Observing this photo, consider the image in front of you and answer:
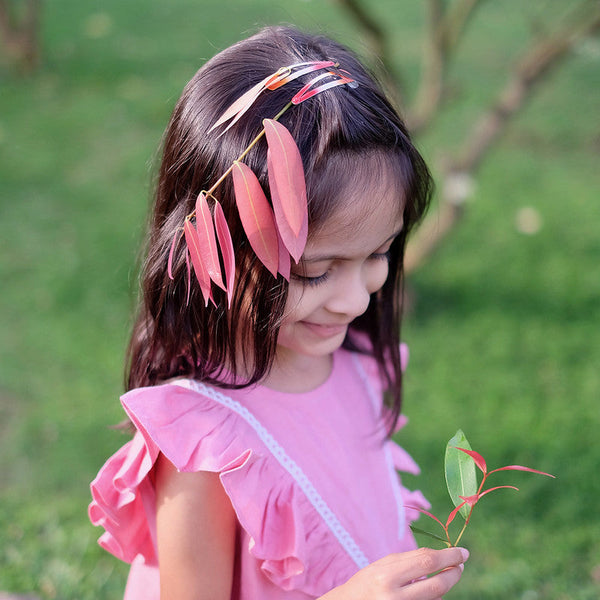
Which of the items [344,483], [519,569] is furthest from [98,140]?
[344,483]

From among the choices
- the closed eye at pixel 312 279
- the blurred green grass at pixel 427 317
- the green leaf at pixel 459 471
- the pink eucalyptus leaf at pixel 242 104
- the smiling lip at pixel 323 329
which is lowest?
the blurred green grass at pixel 427 317

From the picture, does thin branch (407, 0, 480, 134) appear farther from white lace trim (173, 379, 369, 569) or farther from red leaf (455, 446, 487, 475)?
red leaf (455, 446, 487, 475)

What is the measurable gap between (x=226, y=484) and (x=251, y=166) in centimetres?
46

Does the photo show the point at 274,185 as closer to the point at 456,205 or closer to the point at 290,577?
the point at 290,577

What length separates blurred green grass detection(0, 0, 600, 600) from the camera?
2.34 m

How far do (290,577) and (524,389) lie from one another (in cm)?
202

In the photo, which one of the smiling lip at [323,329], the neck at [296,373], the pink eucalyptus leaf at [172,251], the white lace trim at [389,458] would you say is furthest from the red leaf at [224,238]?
the white lace trim at [389,458]

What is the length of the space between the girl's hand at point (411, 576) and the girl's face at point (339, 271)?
343 millimetres

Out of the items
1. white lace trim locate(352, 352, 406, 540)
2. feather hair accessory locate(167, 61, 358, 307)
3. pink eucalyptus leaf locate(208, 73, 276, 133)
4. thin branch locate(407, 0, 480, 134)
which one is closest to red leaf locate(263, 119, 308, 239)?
feather hair accessory locate(167, 61, 358, 307)

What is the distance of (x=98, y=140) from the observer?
516 cm

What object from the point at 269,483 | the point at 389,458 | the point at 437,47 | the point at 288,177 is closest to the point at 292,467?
the point at 269,483

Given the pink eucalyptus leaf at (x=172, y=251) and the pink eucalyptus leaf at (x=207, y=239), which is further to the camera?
the pink eucalyptus leaf at (x=172, y=251)

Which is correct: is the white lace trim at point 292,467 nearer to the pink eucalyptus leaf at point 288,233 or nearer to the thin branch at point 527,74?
the pink eucalyptus leaf at point 288,233

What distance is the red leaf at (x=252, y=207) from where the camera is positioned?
0.95 metres
